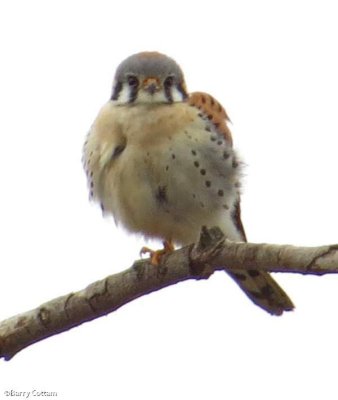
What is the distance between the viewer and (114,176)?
5.88 m

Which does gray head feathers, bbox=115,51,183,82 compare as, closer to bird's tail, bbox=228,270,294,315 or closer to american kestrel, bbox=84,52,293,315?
american kestrel, bbox=84,52,293,315

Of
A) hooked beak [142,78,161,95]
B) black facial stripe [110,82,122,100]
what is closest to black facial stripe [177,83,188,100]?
hooked beak [142,78,161,95]

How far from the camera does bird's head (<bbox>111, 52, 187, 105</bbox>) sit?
627 centimetres

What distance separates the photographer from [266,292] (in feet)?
20.9

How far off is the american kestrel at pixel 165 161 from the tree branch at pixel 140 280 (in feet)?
3.02

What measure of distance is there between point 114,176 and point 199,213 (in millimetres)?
539

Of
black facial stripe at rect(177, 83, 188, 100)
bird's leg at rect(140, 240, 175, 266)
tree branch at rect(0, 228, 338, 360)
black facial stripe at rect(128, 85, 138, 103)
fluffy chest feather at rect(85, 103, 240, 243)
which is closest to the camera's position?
tree branch at rect(0, 228, 338, 360)

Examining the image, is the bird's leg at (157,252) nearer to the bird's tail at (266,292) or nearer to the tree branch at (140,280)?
the tree branch at (140,280)

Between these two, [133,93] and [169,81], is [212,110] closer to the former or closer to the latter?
[169,81]

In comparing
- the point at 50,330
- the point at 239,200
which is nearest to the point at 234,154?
the point at 239,200

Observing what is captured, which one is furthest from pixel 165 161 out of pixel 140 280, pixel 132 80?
pixel 140 280

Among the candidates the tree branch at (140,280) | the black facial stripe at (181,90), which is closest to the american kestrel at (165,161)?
the black facial stripe at (181,90)

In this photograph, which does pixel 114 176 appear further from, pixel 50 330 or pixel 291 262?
pixel 291 262

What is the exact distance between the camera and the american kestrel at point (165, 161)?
5777 mm
